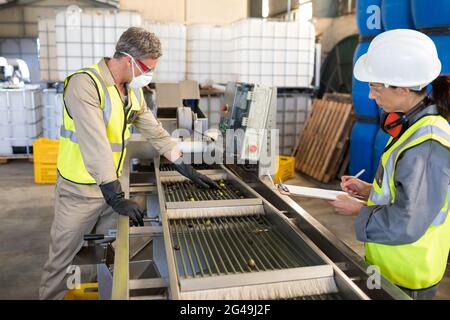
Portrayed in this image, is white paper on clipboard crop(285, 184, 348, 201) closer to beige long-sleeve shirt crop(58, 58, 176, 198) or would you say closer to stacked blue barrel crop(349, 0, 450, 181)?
beige long-sleeve shirt crop(58, 58, 176, 198)

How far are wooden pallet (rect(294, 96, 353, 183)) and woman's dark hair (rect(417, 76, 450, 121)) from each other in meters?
4.33

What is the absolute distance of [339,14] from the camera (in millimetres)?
9047

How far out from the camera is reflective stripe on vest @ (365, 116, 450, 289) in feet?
4.38

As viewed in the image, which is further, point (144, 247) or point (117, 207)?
point (144, 247)

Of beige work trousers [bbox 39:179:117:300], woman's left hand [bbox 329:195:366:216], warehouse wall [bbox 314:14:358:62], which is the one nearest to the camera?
woman's left hand [bbox 329:195:366:216]

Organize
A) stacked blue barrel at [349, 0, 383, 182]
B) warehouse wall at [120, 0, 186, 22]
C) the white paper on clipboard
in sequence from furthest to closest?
warehouse wall at [120, 0, 186, 22] < stacked blue barrel at [349, 0, 383, 182] < the white paper on clipboard

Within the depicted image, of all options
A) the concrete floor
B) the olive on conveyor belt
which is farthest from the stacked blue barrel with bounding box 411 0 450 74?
the olive on conveyor belt

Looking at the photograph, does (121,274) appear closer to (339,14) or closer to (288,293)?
(288,293)

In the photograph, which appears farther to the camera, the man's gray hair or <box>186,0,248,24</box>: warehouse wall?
<box>186,0,248,24</box>: warehouse wall

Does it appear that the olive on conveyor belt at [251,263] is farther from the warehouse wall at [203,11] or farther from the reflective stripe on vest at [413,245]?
the warehouse wall at [203,11]

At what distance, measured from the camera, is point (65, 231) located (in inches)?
86.3
